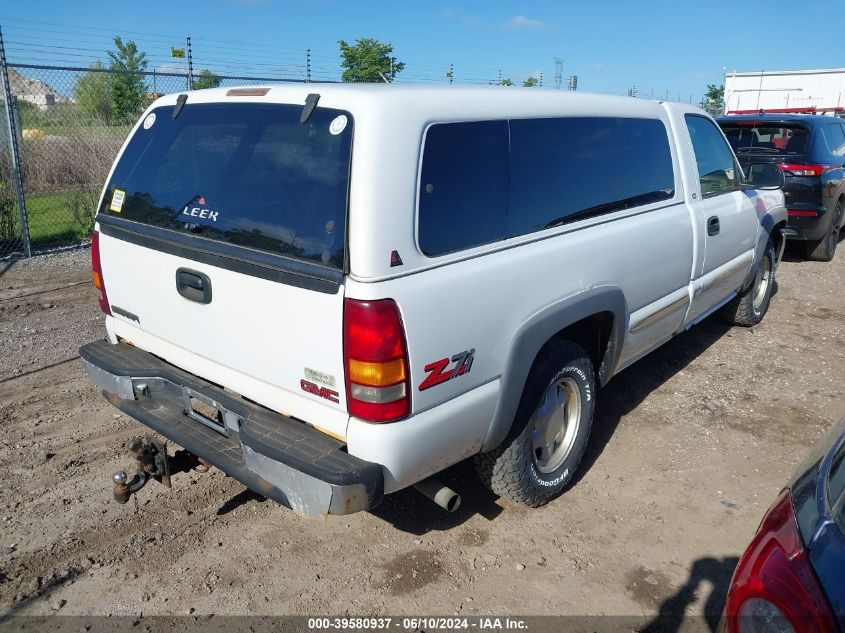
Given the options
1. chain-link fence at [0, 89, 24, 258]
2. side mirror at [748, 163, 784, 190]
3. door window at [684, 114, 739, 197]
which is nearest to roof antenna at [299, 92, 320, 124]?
door window at [684, 114, 739, 197]

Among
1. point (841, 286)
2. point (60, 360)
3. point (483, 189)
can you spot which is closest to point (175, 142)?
point (483, 189)

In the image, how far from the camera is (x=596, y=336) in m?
3.79

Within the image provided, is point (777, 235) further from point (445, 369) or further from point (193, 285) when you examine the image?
point (193, 285)

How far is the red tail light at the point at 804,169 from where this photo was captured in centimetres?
844

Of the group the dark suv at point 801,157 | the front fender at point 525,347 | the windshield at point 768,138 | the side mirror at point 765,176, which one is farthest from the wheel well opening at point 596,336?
the windshield at point 768,138

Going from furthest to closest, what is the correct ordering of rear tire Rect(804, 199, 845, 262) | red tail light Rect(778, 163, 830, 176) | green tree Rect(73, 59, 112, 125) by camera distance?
green tree Rect(73, 59, 112, 125)
rear tire Rect(804, 199, 845, 262)
red tail light Rect(778, 163, 830, 176)

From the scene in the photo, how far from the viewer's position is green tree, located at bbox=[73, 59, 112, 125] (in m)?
11.9

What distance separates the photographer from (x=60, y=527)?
10.8ft

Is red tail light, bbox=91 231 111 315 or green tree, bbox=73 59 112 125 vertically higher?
green tree, bbox=73 59 112 125

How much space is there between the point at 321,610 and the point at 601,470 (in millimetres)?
1896

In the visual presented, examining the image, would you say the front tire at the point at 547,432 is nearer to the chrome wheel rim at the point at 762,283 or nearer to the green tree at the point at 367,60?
the chrome wheel rim at the point at 762,283

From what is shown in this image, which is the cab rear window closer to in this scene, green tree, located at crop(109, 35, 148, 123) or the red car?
the red car

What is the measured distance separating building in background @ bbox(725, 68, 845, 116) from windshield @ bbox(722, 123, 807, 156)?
12951mm

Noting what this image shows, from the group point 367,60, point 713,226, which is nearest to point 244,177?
point 713,226
